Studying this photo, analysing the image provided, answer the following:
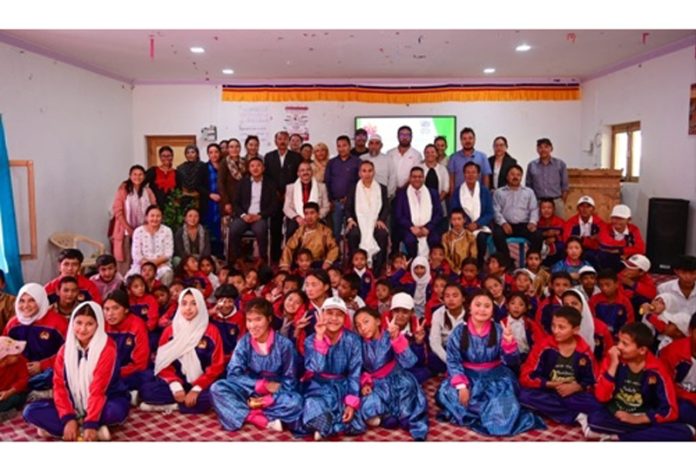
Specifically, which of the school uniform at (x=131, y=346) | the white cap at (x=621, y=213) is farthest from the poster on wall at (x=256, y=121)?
the school uniform at (x=131, y=346)

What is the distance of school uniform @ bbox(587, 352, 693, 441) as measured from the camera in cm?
→ 268

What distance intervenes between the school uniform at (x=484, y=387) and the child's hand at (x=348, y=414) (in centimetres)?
53

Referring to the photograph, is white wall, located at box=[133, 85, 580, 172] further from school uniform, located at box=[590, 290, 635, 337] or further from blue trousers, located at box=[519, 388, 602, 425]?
blue trousers, located at box=[519, 388, 602, 425]

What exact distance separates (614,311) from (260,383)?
8.25 feet

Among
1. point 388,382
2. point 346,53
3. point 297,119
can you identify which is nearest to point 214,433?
point 388,382

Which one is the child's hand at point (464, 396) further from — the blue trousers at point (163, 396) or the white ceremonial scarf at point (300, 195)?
the white ceremonial scarf at point (300, 195)

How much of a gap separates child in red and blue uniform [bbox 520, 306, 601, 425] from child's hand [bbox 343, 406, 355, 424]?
922 mm

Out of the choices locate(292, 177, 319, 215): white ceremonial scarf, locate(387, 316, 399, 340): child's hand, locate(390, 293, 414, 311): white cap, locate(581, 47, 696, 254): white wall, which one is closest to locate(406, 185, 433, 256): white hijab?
locate(292, 177, 319, 215): white ceremonial scarf

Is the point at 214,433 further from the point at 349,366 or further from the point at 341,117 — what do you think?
the point at 341,117

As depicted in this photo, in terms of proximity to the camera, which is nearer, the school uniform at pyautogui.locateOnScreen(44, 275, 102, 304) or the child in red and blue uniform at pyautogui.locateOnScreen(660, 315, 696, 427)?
the child in red and blue uniform at pyautogui.locateOnScreen(660, 315, 696, 427)

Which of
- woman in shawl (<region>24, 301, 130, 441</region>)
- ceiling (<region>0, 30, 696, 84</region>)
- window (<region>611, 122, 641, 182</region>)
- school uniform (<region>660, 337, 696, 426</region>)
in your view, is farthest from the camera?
window (<region>611, 122, 641, 182</region>)

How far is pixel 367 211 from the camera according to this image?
17.7 feet

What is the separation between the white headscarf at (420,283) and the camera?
4.77 metres

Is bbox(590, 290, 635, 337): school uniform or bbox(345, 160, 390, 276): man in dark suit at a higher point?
bbox(345, 160, 390, 276): man in dark suit
